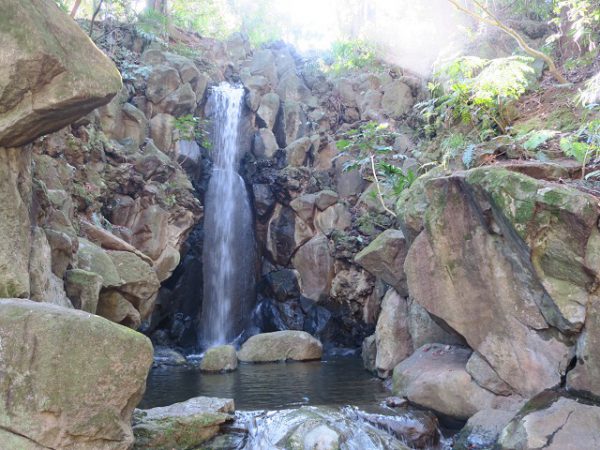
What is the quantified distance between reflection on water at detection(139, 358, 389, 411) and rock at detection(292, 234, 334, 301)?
182 inches

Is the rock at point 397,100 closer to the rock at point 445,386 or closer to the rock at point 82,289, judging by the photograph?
the rock at point 445,386

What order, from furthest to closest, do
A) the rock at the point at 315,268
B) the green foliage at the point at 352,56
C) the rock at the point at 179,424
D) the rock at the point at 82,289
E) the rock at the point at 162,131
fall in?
the green foliage at the point at 352,56 → the rock at the point at 162,131 → the rock at the point at 315,268 → the rock at the point at 82,289 → the rock at the point at 179,424

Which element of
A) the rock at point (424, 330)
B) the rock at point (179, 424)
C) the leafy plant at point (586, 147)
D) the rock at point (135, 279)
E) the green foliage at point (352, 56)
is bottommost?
the rock at point (179, 424)

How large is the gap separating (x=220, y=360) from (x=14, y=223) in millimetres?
7872

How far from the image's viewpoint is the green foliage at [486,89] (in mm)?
12352

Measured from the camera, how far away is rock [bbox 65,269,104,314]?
9.78 metres

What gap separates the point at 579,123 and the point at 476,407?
25.1ft

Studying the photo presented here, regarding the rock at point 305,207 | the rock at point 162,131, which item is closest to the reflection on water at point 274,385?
the rock at point 305,207

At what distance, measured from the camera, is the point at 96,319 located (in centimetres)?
542

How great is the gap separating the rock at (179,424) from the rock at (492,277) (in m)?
4.73

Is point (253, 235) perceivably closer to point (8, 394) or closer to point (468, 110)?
point (468, 110)

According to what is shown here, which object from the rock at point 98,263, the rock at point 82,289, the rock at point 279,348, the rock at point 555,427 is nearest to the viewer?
the rock at point 555,427

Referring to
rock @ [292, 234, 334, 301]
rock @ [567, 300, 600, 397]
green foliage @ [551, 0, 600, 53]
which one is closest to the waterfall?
rock @ [292, 234, 334, 301]

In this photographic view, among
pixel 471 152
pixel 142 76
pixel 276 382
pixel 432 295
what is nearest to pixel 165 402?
pixel 276 382
